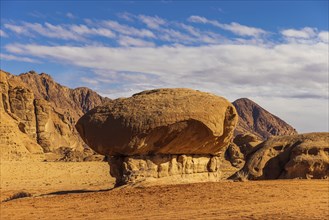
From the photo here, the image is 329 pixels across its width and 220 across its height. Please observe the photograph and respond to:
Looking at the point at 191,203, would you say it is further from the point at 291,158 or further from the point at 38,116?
the point at 38,116

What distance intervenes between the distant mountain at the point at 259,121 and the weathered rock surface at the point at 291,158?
130541 millimetres

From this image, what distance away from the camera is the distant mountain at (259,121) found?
15488 centimetres

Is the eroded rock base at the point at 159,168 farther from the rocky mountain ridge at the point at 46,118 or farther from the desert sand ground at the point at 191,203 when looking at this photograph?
the rocky mountain ridge at the point at 46,118

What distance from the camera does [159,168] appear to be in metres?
17.1

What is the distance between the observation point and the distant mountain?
15488cm

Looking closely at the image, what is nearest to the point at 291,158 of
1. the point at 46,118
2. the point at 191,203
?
the point at 191,203

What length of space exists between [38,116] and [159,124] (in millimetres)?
76535

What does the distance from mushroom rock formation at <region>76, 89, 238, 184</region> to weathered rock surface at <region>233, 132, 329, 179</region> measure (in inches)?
162

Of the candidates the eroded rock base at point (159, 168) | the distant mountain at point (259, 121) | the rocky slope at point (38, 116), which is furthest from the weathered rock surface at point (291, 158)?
the distant mountain at point (259, 121)

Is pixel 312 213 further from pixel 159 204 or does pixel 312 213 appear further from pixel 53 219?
pixel 53 219

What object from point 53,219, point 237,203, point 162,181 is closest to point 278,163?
point 162,181

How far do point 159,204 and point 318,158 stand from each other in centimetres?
956

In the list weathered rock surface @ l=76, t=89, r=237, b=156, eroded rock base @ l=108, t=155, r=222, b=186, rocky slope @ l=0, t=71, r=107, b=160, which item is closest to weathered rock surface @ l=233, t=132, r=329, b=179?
eroded rock base @ l=108, t=155, r=222, b=186

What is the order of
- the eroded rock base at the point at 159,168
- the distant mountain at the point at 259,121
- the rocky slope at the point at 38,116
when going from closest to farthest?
the eroded rock base at the point at 159,168 < the rocky slope at the point at 38,116 < the distant mountain at the point at 259,121
